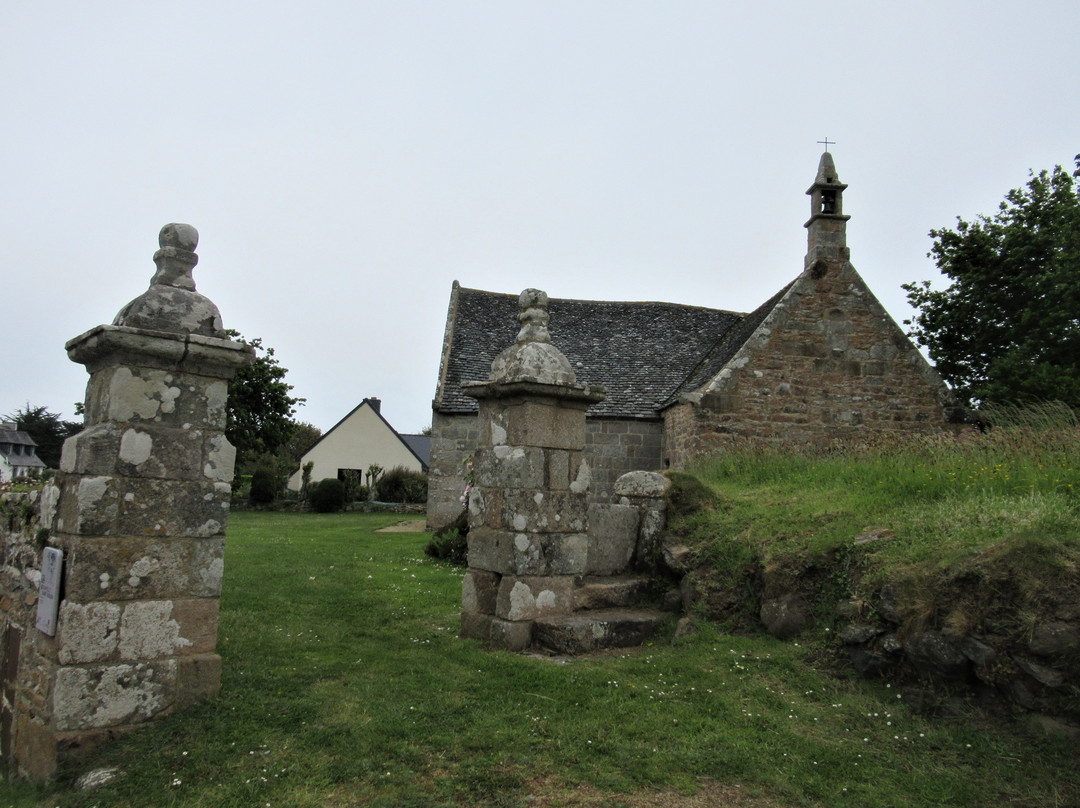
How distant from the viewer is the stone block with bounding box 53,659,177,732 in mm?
4176

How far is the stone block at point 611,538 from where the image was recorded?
7.48 m

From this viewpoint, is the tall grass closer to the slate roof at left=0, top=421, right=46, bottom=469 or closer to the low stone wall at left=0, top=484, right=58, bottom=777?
the low stone wall at left=0, top=484, right=58, bottom=777

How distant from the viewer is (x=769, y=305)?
1702 centimetres

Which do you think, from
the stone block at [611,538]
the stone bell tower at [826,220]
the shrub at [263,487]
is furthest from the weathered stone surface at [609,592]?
the shrub at [263,487]

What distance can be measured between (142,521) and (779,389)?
1240 centimetres

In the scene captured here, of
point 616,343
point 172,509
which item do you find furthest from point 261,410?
point 172,509

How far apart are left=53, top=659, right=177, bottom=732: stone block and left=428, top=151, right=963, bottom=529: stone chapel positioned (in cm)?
1040

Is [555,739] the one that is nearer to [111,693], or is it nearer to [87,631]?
[111,693]

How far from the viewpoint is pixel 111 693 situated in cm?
429

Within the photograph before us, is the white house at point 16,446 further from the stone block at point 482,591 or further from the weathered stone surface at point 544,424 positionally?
the weathered stone surface at point 544,424

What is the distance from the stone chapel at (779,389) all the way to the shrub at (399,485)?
1422cm

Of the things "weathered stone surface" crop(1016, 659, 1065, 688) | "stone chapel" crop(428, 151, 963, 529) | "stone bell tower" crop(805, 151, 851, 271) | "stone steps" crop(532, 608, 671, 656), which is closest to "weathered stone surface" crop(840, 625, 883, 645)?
"weathered stone surface" crop(1016, 659, 1065, 688)

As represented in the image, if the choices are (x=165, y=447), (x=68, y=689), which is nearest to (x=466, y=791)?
(x=68, y=689)

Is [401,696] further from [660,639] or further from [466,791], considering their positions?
[660,639]
